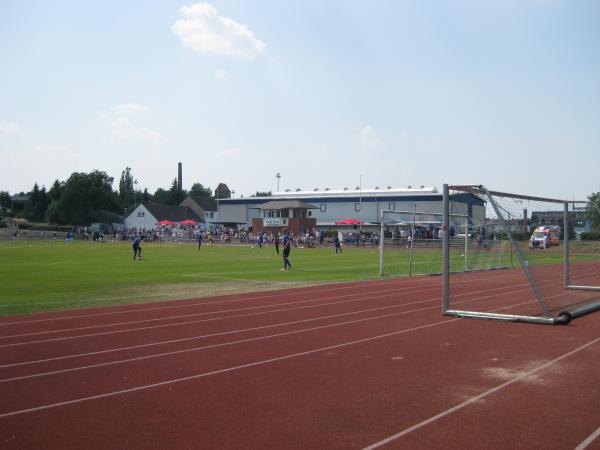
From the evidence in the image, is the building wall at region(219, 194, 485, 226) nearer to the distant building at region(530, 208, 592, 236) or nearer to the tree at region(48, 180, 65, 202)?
the tree at region(48, 180, 65, 202)

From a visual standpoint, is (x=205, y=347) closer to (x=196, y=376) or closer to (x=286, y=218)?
(x=196, y=376)

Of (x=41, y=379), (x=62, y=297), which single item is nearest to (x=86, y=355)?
(x=41, y=379)

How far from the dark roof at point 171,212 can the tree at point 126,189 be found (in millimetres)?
30865

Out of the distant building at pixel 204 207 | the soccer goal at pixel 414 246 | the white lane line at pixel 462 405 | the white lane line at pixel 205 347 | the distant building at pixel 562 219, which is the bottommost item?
the white lane line at pixel 205 347

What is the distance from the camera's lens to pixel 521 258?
11320mm

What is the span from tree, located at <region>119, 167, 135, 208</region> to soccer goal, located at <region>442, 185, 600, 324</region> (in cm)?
12842

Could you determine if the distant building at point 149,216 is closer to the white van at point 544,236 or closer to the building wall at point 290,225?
the building wall at point 290,225

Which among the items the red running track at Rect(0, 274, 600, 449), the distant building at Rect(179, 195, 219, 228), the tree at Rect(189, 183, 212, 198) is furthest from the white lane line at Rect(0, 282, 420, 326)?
the tree at Rect(189, 183, 212, 198)

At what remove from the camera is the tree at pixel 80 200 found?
99.4m

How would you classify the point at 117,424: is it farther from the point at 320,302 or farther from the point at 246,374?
the point at 320,302

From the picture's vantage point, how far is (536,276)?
12328 mm

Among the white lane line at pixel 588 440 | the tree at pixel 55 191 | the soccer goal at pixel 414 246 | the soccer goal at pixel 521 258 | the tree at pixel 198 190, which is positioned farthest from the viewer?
the tree at pixel 198 190

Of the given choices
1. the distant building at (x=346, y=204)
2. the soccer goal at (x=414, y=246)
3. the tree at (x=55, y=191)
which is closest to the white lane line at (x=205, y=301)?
the soccer goal at (x=414, y=246)

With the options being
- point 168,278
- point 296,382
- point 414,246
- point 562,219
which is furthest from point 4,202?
point 296,382
